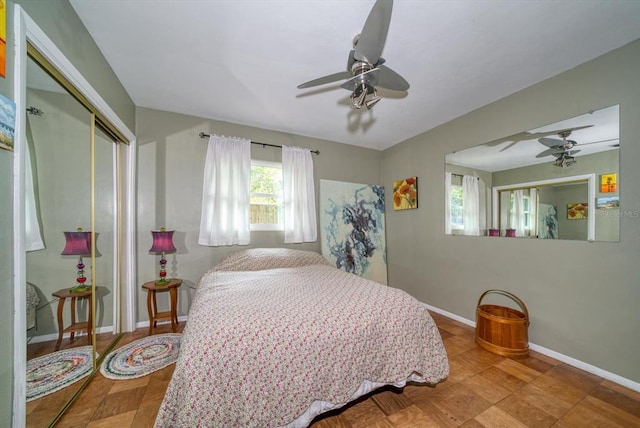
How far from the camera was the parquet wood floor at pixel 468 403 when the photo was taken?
4.54 feet

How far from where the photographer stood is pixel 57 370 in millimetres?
1382

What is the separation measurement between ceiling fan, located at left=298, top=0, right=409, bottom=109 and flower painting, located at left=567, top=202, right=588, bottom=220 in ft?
5.99

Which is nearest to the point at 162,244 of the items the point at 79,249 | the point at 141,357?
the point at 79,249

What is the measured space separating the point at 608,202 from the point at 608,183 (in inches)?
5.9

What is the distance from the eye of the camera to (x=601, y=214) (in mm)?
1824

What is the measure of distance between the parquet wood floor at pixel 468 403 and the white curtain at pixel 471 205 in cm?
140

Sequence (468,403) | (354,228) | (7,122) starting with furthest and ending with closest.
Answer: (354,228)
(468,403)
(7,122)

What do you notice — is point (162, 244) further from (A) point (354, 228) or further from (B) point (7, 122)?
(A) point (354, 228)

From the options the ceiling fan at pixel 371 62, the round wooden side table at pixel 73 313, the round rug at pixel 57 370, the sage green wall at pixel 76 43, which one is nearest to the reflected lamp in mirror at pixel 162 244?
the round wooden side table at pixel 73 313

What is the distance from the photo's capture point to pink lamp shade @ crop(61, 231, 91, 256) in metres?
1.46

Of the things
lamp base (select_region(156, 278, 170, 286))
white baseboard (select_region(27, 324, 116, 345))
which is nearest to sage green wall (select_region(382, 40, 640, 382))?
lamp base (select_region(156, 278, 170, 286))

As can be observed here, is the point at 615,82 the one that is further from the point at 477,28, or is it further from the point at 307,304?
the point at 307,304

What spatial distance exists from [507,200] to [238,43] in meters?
2.95

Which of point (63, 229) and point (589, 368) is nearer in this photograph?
point (63, 229)
